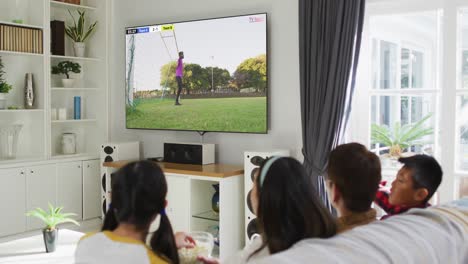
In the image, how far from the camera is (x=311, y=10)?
14.5 ft

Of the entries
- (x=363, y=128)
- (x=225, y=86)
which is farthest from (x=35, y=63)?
(x=363, y=128)

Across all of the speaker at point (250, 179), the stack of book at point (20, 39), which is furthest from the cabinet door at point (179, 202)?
the stack of book at point (20, 39)

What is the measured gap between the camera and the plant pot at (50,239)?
324 cm

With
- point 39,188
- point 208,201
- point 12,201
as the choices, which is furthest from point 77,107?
point 208,201

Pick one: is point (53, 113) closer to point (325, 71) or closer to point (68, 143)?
point (68, 143)

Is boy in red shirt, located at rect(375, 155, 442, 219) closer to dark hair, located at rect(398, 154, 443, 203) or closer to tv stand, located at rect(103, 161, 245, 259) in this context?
dark hair, located at rect(398, 154, 443, 203)

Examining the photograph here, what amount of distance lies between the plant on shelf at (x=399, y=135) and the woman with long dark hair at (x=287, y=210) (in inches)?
110

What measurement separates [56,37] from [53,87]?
0.52 m

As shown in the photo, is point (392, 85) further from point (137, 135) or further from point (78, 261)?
point (78, 261)

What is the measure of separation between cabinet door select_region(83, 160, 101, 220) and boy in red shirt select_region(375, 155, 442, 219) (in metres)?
4.03

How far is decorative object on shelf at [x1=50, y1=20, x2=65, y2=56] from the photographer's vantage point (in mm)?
5645

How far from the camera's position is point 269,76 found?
4820 mm

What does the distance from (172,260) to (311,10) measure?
10.1 ft

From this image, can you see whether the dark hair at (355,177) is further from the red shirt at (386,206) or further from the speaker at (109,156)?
the speaker at (109,156)
